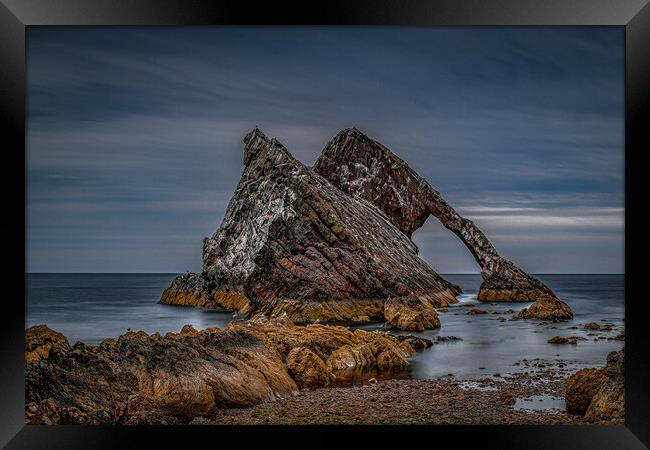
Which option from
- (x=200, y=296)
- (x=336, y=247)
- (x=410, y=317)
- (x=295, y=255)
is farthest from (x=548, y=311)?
(x=200, y=296)

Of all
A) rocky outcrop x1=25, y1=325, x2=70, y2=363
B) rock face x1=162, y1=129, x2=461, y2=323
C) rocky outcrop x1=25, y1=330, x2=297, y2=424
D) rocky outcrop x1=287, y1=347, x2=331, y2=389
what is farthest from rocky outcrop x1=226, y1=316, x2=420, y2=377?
rock face x1=162, y1=129, x2=461, y2=323

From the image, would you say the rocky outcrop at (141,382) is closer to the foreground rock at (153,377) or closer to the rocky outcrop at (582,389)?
the foreground rock at (153,377)

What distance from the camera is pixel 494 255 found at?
26969 mm

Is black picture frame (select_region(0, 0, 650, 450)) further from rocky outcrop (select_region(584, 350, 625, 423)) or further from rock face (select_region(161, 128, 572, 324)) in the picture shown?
rock face (select_region(161, 128, 572, 324))

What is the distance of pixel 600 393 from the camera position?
23.0ft

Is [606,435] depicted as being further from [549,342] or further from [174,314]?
[174,314]

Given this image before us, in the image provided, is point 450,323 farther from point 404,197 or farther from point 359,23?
point 359,23

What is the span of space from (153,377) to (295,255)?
13.7 m

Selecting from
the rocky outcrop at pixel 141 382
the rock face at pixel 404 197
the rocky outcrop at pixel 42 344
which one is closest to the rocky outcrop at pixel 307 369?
the rocky outcrop at pixel 141 382

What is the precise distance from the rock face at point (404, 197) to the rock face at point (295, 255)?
243cm

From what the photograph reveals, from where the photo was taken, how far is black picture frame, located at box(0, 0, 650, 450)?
573 cm

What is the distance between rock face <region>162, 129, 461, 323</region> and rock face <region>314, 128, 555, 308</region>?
2427 mm

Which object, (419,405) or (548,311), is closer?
(419,405)

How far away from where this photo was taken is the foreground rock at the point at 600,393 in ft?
22.0
